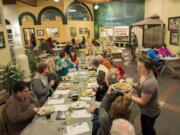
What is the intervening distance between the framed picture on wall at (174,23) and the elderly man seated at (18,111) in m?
8.49

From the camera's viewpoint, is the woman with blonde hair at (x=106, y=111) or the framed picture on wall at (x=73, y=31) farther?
the framed picture on wall at (x=73, y=31)

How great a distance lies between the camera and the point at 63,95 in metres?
3.21

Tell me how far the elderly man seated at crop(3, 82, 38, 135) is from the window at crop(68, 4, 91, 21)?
11.9m

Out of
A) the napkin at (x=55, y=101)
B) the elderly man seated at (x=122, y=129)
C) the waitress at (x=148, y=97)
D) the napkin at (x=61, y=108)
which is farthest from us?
the napkin at (x=55, y=101)

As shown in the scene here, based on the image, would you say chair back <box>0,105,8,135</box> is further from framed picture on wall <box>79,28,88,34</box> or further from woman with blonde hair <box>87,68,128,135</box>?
framed picture on wall <box>79,28,88,34</box>

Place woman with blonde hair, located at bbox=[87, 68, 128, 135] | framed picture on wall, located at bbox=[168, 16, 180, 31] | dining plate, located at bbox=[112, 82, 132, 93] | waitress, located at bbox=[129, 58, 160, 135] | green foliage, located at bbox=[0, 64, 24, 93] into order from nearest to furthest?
woman with blonde hair, located at bbox=[87, 68, 128, 135] < waitress, located at bbox=[129, 58, 160, 135] < dining plate, located at bbox=[112, 82, 132, 93] < green foliage, located at bbox=[0, 64, 24, 93] < framed picture on wall, located at bbox=[168, 16, 180, 31]

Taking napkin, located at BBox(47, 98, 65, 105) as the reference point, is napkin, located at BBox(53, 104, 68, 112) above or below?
below

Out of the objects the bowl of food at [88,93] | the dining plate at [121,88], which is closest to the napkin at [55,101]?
the bowl of food at [88,93]

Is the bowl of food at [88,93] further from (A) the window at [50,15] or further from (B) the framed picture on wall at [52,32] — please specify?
(A) the window at [50,15]

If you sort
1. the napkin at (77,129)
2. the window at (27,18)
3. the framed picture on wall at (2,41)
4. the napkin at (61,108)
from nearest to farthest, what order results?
the napkin at (77,129)
the napkin at (61,108)
the framed picture on wall at (2,41)
the window at (27,18)

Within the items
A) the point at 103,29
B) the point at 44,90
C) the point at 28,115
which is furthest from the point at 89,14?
the point at 28,115

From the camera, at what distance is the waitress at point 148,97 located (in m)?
2.25

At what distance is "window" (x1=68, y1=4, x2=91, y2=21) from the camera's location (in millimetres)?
13609

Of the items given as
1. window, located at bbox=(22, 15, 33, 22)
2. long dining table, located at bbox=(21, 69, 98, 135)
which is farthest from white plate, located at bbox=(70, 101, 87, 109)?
window, located at bbox=(22, 15, 33, 22)
